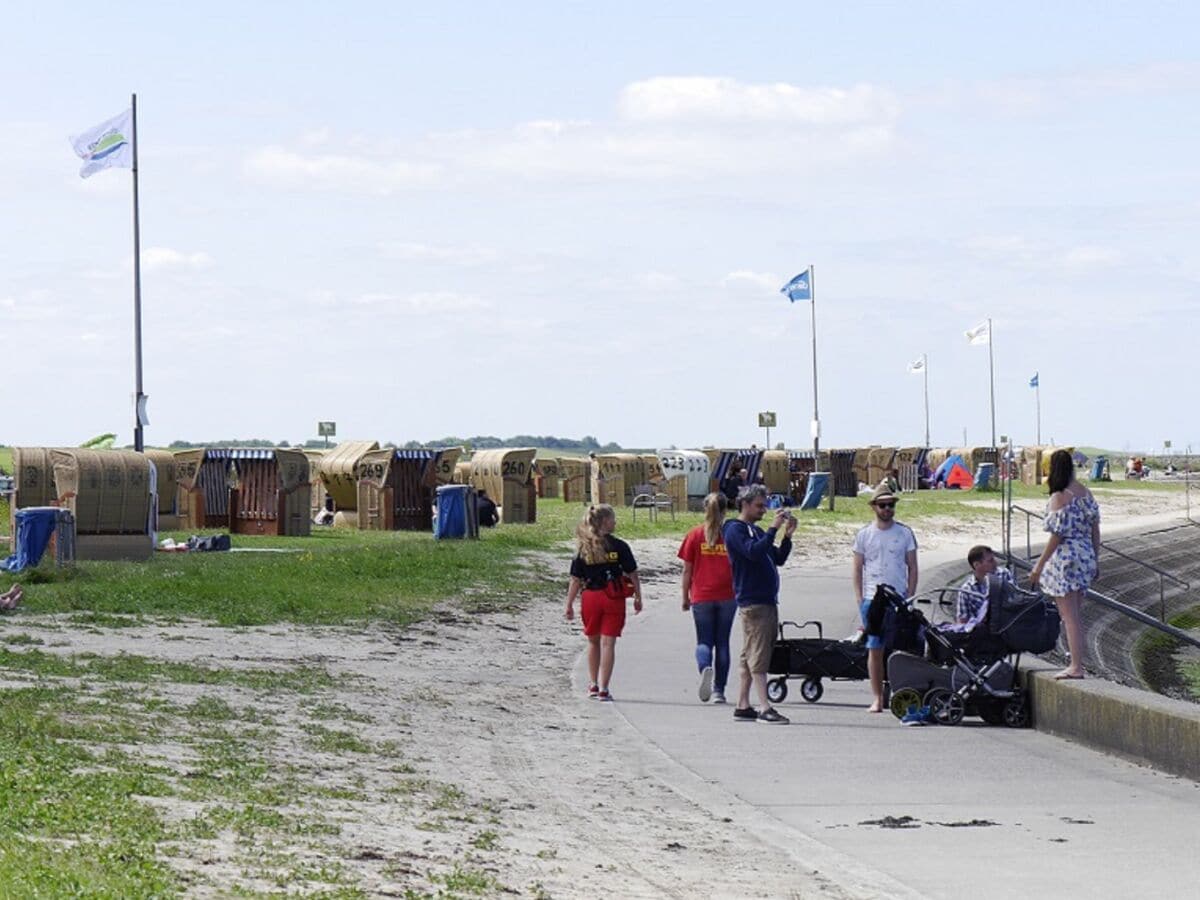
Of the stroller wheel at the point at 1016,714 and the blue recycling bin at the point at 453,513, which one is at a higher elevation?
the blue recycling bin at the point at 453,513

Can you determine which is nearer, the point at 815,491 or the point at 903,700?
the point at 903,700

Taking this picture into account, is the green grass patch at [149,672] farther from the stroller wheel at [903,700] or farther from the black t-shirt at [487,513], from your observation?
the black t-shirt at [487,513]

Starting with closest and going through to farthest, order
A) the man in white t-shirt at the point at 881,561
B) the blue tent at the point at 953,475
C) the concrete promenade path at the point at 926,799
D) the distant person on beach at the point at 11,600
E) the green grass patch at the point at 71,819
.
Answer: the green grass patch at the point at 71,819 < the concrete promenade path at the point at 926,799 < the man in white t-shirt at the point at 881,561 < the distant person on beach at the point at 11,600 < the blue tent at the point at 953,475

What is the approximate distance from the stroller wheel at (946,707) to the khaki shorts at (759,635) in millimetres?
1344

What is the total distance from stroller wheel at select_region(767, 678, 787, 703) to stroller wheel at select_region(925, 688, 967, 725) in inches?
71.8

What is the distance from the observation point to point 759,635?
52.2 ft

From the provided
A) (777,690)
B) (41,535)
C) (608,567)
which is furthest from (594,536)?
(41,535)

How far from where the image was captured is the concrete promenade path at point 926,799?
368 inches

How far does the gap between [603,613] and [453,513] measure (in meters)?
20.6

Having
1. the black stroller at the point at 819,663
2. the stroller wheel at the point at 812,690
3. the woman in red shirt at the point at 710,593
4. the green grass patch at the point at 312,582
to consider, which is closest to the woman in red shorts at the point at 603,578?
the woman in red shirt at the point at 710,593

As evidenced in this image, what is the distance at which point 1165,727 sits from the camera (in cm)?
1330

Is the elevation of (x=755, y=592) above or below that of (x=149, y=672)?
above

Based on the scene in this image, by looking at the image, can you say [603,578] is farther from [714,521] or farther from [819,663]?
[819,663]

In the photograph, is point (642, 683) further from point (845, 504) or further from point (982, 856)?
point (845, 504)
